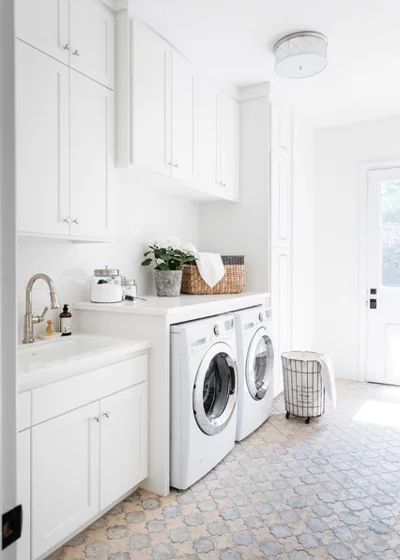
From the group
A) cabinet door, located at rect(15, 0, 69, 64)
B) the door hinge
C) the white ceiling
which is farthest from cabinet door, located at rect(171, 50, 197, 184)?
the door hinge

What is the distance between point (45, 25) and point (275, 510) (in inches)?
99.8

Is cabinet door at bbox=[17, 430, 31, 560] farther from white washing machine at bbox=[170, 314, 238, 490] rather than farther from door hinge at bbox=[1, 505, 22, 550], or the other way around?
door hinge at bbox=[1, 505, 22, 550]

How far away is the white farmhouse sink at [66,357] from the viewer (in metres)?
1.60

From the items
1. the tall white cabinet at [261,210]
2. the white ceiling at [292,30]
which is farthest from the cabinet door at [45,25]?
the tall white cabinet at [261,210]

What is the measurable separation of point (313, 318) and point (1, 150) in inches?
171

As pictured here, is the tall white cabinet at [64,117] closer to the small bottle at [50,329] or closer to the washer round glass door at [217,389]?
the small bottle at [50,329]

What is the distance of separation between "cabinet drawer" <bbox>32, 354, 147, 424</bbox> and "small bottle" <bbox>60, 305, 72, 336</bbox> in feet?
1.50

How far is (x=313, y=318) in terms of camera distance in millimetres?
4570

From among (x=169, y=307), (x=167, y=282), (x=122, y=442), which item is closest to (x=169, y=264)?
(x=167, y=282)

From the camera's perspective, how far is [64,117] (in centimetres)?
205

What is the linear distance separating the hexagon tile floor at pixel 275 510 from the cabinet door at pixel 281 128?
2.35m

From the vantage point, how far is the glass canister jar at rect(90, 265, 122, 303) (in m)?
2.43

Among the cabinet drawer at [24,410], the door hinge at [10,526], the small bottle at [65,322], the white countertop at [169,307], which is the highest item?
the white countertop at [169,307]

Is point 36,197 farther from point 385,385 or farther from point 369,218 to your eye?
point 385,385
